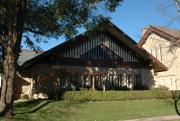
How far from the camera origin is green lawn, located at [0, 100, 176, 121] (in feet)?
70.7

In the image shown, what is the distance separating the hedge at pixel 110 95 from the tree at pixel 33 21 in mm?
5187

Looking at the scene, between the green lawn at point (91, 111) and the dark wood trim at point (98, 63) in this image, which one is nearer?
the green lawn at point (91, 111)

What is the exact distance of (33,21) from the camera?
1017 inches

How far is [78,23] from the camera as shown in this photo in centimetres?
2605

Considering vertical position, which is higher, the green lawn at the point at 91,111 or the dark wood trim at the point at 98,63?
the dark wood trim at the point at 98,63

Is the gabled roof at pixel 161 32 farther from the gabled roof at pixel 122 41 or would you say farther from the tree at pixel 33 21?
the tree at pixel 33 21

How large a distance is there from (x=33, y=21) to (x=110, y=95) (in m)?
8.73

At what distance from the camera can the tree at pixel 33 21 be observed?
22.2m

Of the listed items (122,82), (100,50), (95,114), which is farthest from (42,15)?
(122,82)

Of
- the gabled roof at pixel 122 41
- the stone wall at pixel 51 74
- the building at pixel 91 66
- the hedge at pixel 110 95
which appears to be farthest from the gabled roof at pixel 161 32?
the hedge at pixel 110 95

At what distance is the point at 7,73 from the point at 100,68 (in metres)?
14.8

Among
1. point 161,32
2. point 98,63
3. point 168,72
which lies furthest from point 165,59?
point 98,63

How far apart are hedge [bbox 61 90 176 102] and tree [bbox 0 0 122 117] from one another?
5.19 m

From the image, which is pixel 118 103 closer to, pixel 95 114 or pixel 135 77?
pixel 95 114
